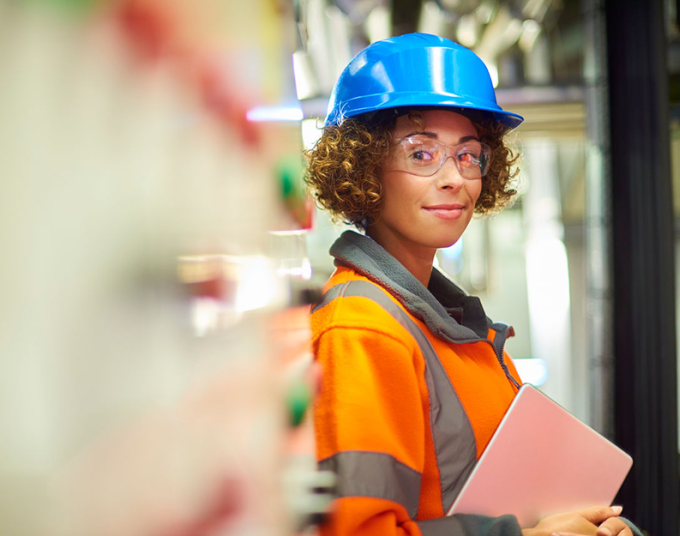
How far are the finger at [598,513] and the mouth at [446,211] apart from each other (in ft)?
1.65

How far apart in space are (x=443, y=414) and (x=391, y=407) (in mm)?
106

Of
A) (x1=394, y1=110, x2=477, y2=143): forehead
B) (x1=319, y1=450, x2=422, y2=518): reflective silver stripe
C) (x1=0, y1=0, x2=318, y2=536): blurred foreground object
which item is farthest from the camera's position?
(x1=394, y1=110, x2=477, y2=143): forehead

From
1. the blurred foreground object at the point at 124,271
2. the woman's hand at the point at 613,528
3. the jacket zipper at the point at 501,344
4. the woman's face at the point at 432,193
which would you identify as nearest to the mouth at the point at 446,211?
the woman's face at the point at 432,193

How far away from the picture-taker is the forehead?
2.98 feet

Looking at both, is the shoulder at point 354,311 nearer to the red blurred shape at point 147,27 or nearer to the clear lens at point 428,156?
the clear lens at point 428,156

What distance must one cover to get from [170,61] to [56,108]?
60 millimetres

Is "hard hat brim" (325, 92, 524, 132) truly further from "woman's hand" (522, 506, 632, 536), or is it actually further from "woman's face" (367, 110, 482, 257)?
"woman's hand" (522, 506, 632, 536)

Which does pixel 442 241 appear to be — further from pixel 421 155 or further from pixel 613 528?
pixel 613 528

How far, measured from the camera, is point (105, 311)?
18 cm

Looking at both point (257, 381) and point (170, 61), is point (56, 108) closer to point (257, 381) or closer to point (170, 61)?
point (170, 61)

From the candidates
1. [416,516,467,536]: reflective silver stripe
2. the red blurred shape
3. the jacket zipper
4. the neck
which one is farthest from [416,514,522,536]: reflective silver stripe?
the red blurred shape

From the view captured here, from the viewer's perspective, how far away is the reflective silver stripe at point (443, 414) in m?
0.77

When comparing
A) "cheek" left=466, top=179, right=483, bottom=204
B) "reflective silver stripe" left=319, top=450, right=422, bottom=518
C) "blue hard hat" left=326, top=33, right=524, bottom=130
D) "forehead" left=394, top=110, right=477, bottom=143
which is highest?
"blue hard hat" left=326, top=33, right=524, bottom=130

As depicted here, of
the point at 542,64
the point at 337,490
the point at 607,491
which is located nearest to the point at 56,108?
the point at 337,490
